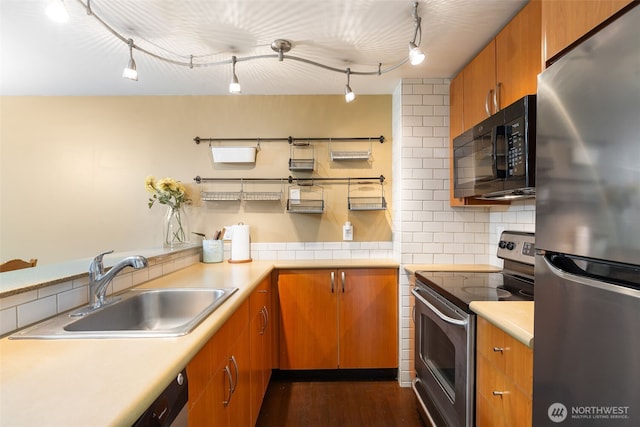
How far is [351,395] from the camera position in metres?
2.10

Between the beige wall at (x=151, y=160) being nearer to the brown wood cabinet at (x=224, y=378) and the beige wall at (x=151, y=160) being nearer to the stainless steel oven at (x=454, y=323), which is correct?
the stainless steel oven at (x=454, y=323)

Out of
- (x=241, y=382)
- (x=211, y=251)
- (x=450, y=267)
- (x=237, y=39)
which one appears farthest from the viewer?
(x=211, y=251)

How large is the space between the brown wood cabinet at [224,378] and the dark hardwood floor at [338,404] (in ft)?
1.65

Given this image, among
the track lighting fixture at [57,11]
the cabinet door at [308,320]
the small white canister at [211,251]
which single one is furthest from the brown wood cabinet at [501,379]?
the track lighting fixture at [57,11]

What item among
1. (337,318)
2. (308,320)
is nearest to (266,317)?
(308,320)

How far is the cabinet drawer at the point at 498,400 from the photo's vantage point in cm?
96

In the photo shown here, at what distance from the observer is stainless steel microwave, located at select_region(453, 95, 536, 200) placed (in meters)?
1.25

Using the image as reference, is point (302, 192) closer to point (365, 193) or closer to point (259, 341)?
point (365, 193)

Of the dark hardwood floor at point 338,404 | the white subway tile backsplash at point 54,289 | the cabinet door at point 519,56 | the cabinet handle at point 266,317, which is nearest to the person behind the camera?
the white subway tile backsplash at point 54,289

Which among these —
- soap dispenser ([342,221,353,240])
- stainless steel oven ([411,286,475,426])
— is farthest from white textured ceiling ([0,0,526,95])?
stainless steel oven ([411,286,475,426])

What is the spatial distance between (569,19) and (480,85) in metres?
0.98

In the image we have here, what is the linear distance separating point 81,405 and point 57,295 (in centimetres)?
76

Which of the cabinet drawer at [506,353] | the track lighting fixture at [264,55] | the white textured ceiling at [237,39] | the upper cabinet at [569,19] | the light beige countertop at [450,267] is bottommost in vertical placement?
the cabinet drawer at [506,353]

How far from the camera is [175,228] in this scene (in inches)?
100.0
